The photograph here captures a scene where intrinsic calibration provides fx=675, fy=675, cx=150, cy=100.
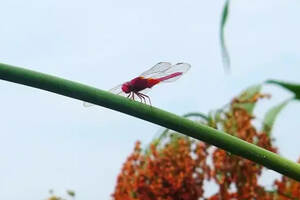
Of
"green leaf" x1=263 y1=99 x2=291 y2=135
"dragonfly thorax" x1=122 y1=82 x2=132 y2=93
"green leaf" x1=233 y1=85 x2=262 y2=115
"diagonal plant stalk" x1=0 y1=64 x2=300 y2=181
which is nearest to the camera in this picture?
"diagonal plant stalk" x1=0 y1=64 x2=300 y2=181

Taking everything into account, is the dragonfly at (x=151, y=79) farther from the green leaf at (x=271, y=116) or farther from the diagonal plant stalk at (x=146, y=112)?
the green leaf at (x=271, y=116)

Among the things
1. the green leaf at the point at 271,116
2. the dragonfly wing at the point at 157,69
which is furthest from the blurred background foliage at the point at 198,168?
the dragonfly wing at the point at 157,69

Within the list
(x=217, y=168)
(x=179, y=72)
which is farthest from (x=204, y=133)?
(x=217, y=168)

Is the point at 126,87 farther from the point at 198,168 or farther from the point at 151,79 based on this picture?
the point at 198,168


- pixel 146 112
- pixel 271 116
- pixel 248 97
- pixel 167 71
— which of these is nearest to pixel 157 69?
pixel 167 71

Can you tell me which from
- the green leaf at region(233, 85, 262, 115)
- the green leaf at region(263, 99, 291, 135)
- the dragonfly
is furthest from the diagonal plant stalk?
the green leaf at region(233, 85, 262, 115)

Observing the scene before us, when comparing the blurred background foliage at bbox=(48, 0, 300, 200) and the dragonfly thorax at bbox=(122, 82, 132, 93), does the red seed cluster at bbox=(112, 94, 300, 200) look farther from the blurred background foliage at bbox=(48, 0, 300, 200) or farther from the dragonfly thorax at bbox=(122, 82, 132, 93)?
the dragonfly thorax at bbox=(122, 82, 132, 93)

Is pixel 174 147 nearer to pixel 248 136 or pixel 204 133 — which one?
pixel 248 136
